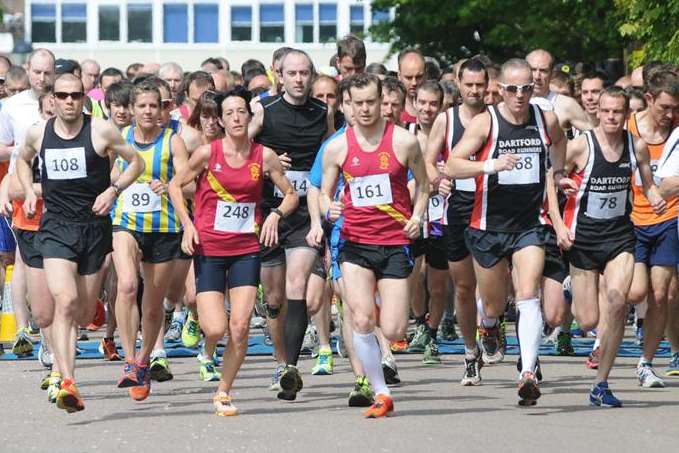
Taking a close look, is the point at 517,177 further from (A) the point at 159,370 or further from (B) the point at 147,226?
(A) the point at 159,370

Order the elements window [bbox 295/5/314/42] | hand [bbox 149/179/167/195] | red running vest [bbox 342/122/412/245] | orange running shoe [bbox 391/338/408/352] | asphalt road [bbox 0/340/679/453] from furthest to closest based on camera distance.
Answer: window [bbox 295/5/314/42] < orange running shoe [bbox 391/338/408/352] < hand [bbox 149/179/167/195] < red running vest [bbox 342/122/412/245] < asphalt road [bbox 0/340/679/453]

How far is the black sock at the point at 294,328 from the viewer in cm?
1380

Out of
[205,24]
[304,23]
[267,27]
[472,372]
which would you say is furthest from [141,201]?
[205,24]

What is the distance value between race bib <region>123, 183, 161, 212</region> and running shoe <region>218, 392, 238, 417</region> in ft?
7.19

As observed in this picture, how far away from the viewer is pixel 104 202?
1322 cm

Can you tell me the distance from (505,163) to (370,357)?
1471mm

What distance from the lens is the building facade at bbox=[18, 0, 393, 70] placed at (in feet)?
265

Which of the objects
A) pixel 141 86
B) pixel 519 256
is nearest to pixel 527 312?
pixel 519 256

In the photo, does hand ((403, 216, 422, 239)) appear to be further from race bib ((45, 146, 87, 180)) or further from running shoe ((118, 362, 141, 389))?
running shoe ((118, 362, 141, 389))

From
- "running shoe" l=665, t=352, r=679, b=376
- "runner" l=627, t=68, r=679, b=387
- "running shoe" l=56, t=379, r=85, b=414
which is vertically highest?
"runner" l=627, t=68, r=679, b=387

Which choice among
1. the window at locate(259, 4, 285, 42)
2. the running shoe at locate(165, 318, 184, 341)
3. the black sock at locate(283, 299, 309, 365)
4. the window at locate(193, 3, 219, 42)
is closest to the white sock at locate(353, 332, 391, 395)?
the black sock at locate(283, 299, 309, 365)

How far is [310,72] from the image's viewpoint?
14.7 metres

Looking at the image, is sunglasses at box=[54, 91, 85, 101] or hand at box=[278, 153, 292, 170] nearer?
sunglasses at box=[54, 91, 85, 101]

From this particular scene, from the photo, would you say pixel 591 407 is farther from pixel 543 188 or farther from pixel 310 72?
pixel 310 72
